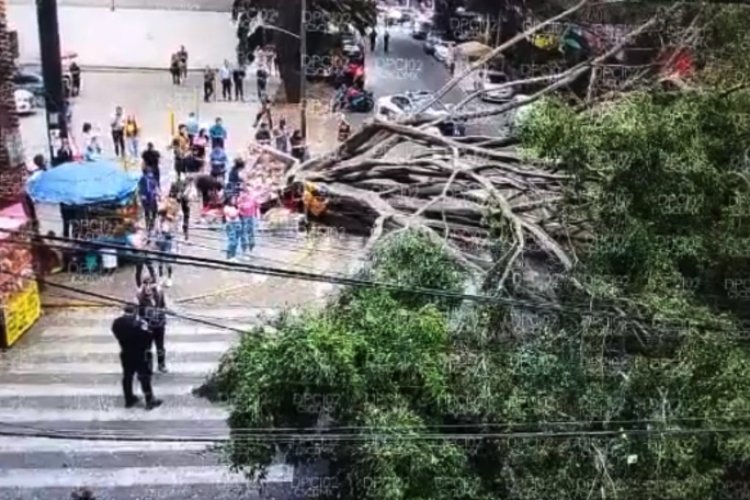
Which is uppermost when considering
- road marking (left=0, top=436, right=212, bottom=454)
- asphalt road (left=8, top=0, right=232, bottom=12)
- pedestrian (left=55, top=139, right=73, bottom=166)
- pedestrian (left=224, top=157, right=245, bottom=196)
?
asphalt road (left=8, top=0, right=232, bottom=12)

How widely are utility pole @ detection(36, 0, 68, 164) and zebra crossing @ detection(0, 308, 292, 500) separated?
6.05 metres

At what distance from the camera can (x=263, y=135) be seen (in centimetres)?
1830

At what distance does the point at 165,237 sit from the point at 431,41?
13.0 meters

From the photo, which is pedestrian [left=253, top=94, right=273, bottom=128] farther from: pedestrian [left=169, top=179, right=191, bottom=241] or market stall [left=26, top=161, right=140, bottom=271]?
market stall [left=26, top=161, right=140, bottom=271]

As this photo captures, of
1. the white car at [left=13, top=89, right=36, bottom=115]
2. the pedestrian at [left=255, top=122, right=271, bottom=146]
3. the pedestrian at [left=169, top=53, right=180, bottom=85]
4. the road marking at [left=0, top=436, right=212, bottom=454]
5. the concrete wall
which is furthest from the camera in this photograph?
the concrete wall

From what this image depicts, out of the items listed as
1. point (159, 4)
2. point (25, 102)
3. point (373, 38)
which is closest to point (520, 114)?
point (373, 38)

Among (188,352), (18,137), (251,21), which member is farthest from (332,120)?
(188,352)

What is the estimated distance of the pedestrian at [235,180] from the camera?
1491 cm

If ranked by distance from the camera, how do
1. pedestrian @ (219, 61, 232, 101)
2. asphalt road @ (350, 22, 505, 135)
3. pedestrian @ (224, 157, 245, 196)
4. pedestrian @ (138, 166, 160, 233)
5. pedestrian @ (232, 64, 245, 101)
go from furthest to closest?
asphalt road @ (350, 22, 505, 135) < pedestrian @ (232, 64, 245, 101) < pedestrian @ (219, 61, 232, 101) < pedestrian @ (224, 157, 245, 196) < pedestrian @ (138, 166, 160, 233)

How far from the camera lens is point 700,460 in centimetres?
879

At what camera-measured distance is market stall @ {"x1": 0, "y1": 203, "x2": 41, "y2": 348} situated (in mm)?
11867

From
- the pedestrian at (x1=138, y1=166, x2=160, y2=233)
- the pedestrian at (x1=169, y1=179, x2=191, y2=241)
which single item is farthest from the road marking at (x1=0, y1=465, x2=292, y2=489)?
the pedestrian at (x1=138, y1=166, x2=160, y2=233)

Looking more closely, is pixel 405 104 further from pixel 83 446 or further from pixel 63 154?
pixel 83 446

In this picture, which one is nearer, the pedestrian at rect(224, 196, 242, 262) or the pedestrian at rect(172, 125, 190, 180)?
the pedestrian at rect(224, 196, 242, 262)
